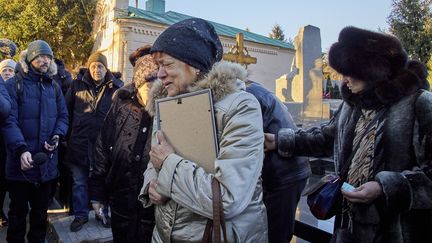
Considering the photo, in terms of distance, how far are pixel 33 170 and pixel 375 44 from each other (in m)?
3.09

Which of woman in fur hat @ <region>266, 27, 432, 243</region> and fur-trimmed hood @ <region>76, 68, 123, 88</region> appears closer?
woman in fur hat @ <region>266, 27, 432, 243</region>

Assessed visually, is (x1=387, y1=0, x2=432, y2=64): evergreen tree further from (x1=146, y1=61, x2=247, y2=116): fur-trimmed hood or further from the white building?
(x1=146, y1=61, x2=247, y2=116): fur-trimmed hood

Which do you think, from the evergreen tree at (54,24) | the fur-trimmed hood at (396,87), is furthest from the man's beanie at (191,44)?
the evergreen tree at (54,24)

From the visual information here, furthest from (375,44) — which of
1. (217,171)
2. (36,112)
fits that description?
(36,112)

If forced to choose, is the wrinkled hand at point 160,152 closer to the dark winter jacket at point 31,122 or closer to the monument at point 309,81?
the dark winter jacket at point 31,122

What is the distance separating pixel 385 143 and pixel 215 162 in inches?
37.1

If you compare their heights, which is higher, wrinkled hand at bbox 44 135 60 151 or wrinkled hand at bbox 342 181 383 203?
wrinkled hand at bbox 44 135 60 151

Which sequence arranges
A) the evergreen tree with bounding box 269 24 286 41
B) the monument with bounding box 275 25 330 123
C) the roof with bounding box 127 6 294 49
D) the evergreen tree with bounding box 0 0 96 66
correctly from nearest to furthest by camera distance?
the monument with bounding box 275 25 330 123, the roof with bounding box 127 6 294 49, the evergreen tree with bounding box 0 0 96 66, the evergreen tree with bounding box 269 24 286 41

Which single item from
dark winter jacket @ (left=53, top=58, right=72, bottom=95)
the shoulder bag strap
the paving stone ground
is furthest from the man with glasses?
the shoulder bag strap

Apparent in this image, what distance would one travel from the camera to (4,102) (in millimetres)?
3051

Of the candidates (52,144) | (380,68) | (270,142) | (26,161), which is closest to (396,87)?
(380,68)

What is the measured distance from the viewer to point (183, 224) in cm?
155

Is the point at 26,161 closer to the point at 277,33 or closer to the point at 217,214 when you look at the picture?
the point at 217,214

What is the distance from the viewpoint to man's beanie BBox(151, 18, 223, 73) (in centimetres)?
162
